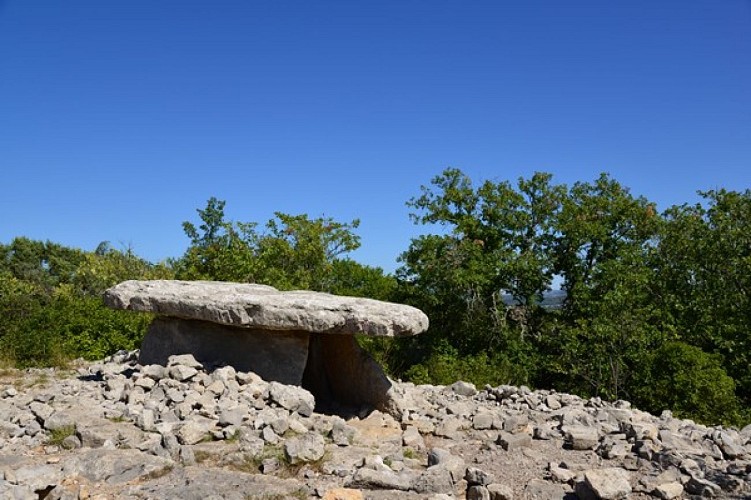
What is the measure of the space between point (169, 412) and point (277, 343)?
2.08 metres

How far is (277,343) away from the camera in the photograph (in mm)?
9219

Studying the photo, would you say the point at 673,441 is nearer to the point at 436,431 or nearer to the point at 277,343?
the point at 436,431

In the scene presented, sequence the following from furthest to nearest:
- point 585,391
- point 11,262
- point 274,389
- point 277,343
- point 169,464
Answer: point 11,262
point 585,391
point 277,343
point 274,389
point 169,464

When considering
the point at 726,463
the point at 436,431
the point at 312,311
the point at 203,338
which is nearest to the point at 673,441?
the point at 726,463

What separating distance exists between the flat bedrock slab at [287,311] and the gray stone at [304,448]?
2.08 metres

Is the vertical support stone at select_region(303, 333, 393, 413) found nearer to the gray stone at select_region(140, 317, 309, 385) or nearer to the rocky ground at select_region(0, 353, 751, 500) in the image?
the rocky ground at select_region(0, 353, 751, 500)

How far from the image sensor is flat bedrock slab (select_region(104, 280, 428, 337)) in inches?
339

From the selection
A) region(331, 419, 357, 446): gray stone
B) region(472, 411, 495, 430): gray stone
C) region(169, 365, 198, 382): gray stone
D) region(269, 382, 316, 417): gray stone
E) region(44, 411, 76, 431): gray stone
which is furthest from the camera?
region(472, 411, 495, 430): gray stone

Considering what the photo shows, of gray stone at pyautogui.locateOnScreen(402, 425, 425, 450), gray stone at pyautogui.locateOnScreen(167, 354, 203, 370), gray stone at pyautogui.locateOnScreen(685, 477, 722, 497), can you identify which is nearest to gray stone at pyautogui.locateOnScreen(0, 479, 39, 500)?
gray stone at pyautogui.locateOnScreen(167, 354, 203, 370)

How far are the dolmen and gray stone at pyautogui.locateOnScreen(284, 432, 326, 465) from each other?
6.92ft

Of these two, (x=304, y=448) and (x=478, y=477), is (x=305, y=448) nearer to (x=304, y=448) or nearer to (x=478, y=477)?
(x=304, y=448)

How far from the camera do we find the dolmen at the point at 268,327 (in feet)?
28.4

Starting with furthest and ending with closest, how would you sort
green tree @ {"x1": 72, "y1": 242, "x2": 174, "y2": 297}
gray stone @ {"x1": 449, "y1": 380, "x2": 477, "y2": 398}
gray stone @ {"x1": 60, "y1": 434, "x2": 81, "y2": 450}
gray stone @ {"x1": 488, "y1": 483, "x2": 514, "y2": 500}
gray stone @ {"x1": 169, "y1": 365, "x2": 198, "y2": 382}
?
1. green tree @ {"x1": 72, "y1": 242, "x2": 174, "y2": 297}
2. gray stone @ {"x1": 449, "y1": 380, "x2": 477, "y2": 398}
3. gray stone @ {"x1": 169, "y1": 365, "x2": 198, "y2": 382}
4. gray stone @ {"x1": 60, "y1": 434, "x2": 81, "y2": 450}
5. gray stone @ {"x1": 488, "y1": 483, "x2": 514, "y2": 500}

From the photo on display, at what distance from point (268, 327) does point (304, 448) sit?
2.47 m
